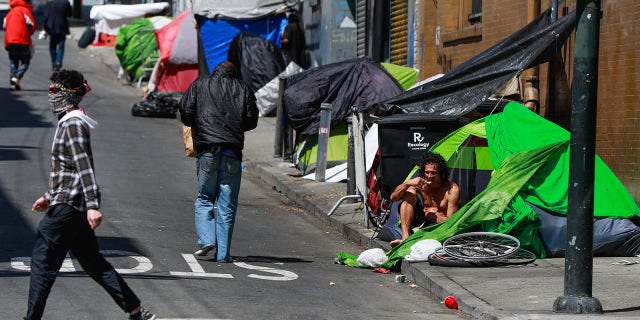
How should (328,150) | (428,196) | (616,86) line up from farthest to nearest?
1. (328,150)
2. (616,86)
3. (428,196)

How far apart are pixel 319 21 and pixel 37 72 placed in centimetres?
918

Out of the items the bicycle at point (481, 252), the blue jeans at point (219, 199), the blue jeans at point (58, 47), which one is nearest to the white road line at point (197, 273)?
the blue jeans at point (219, 199)

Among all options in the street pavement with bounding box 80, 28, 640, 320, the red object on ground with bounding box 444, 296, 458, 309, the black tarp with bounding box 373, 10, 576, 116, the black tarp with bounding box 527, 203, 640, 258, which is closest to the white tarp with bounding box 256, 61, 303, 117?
the street pavement with bounding box 80, 28, 640, 320

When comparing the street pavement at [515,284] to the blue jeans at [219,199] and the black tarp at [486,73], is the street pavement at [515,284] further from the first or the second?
the black tarp at [486,73]

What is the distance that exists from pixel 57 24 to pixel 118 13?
6540 millimetres

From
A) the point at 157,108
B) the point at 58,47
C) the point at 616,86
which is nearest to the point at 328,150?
the point at 616,86

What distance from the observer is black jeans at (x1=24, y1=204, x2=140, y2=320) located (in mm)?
6910

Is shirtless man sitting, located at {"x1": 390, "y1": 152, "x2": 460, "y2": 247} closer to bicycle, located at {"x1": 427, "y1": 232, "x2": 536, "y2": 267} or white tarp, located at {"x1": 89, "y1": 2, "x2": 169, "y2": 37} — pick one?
bicycle, located at {"x1": 427, "y1": 232, "x2": 536, "y2": 267}

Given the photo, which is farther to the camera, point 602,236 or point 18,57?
point 18,57

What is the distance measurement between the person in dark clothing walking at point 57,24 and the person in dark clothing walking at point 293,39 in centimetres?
669

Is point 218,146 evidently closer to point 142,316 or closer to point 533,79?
point 142,316

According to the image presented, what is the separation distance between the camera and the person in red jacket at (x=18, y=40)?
26219 mm

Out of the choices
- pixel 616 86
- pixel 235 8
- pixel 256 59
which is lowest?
Answer: pixel 256 59

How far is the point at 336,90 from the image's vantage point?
16500mm
